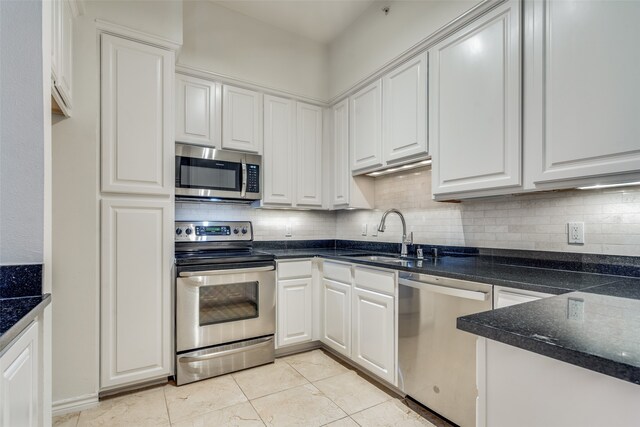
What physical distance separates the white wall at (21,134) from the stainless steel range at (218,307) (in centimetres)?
112

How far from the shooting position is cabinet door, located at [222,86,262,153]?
284 centimetres

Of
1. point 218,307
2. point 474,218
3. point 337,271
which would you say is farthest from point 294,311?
point 474,218

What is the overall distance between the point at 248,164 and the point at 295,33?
152 cm

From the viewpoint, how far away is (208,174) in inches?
105

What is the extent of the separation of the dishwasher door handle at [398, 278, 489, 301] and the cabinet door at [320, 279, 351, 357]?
68 centimetres

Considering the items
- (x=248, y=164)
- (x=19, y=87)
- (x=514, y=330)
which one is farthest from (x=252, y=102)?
(x=514, y=330)

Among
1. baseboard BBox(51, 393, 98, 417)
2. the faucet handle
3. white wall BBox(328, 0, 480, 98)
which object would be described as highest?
white wall BBox(328, 0, 480, 98)

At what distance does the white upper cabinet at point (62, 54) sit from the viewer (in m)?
1.56

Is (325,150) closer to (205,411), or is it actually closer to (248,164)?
(248,164)

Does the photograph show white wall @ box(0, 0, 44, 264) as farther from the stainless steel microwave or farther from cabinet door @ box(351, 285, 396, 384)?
cabinet door @ box(351, 285, 396, 384)

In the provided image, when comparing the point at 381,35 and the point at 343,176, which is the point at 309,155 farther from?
the point at 381,35

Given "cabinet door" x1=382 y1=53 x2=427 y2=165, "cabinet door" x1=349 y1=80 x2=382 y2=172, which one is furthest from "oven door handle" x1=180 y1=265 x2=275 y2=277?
"cabinet door" x1=382 y1=53 x2=427 y2=165

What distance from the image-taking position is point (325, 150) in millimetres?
3375

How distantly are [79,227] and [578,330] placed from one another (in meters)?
2.46
